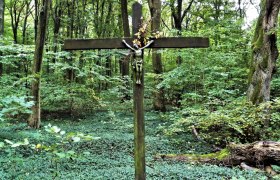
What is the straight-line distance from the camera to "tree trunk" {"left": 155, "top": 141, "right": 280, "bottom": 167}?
5363mm

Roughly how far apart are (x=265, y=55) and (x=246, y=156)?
9.96 ft

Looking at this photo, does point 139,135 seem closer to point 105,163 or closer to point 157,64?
point 105,163

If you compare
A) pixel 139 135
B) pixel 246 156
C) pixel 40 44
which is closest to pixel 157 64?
pixel 40 44

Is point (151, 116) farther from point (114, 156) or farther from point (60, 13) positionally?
point (60, 13)

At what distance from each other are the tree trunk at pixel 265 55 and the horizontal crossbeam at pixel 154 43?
394 centimetres

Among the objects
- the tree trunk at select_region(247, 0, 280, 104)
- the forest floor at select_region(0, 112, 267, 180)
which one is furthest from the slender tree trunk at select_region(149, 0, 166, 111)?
the tree trunk at select_region(247, 0, 280, 104)

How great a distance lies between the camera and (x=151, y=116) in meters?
13.2

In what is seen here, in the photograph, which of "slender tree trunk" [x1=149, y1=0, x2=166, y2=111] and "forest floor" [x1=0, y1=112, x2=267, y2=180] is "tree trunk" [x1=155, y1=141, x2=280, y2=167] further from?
"slender tree trunk" [x1=149, y1=0, x2=166, y2=111]

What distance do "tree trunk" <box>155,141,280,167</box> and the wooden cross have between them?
2742 mm

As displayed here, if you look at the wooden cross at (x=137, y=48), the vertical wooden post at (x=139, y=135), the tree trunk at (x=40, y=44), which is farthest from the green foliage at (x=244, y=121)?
the tree trunk at (x=40, y=44)

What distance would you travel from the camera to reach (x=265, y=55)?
23.9ft

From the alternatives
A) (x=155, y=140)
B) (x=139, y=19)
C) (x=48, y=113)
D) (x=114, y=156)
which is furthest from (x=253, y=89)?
(x=48, y=113)

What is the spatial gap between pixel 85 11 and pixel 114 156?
13115 mm

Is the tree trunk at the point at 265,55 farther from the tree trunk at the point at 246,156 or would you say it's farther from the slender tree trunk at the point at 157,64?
the slender tree trunk at the point at 157,64
